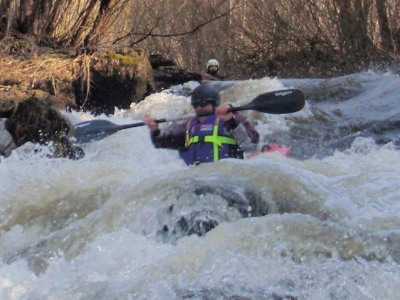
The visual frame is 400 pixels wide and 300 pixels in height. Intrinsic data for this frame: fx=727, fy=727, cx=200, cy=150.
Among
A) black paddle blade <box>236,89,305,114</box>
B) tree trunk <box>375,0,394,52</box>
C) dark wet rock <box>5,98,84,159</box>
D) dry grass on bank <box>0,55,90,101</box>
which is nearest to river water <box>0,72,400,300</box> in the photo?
black paddle blade <box>236,89,305,114</box>

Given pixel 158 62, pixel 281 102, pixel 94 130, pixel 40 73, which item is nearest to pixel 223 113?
pixel 281 102

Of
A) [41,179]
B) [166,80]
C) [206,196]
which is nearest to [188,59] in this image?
[166,80]

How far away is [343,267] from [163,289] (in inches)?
29.5

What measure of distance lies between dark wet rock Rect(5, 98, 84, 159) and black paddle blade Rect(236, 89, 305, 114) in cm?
214

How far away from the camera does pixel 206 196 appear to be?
12.6 ft

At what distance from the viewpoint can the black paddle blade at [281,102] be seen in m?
5.07

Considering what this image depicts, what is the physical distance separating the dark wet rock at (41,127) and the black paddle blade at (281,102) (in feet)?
7.03

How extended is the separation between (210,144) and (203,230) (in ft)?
4.37

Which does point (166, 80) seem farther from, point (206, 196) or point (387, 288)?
point (387, 288)

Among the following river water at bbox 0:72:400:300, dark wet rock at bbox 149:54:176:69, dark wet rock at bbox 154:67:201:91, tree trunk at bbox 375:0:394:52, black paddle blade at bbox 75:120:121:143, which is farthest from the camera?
tree trunk at bbox 375:0:394:52

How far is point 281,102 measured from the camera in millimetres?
5105

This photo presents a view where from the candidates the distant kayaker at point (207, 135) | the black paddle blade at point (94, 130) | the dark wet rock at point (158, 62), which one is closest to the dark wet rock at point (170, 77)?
the dark wet rock at point (158, 62)

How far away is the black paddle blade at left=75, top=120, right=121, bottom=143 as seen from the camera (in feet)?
17.9

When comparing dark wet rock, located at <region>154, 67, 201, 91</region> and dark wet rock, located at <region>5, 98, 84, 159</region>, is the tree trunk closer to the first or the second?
dark wet rock, located at <region>154, 67, 201, 91</region>
